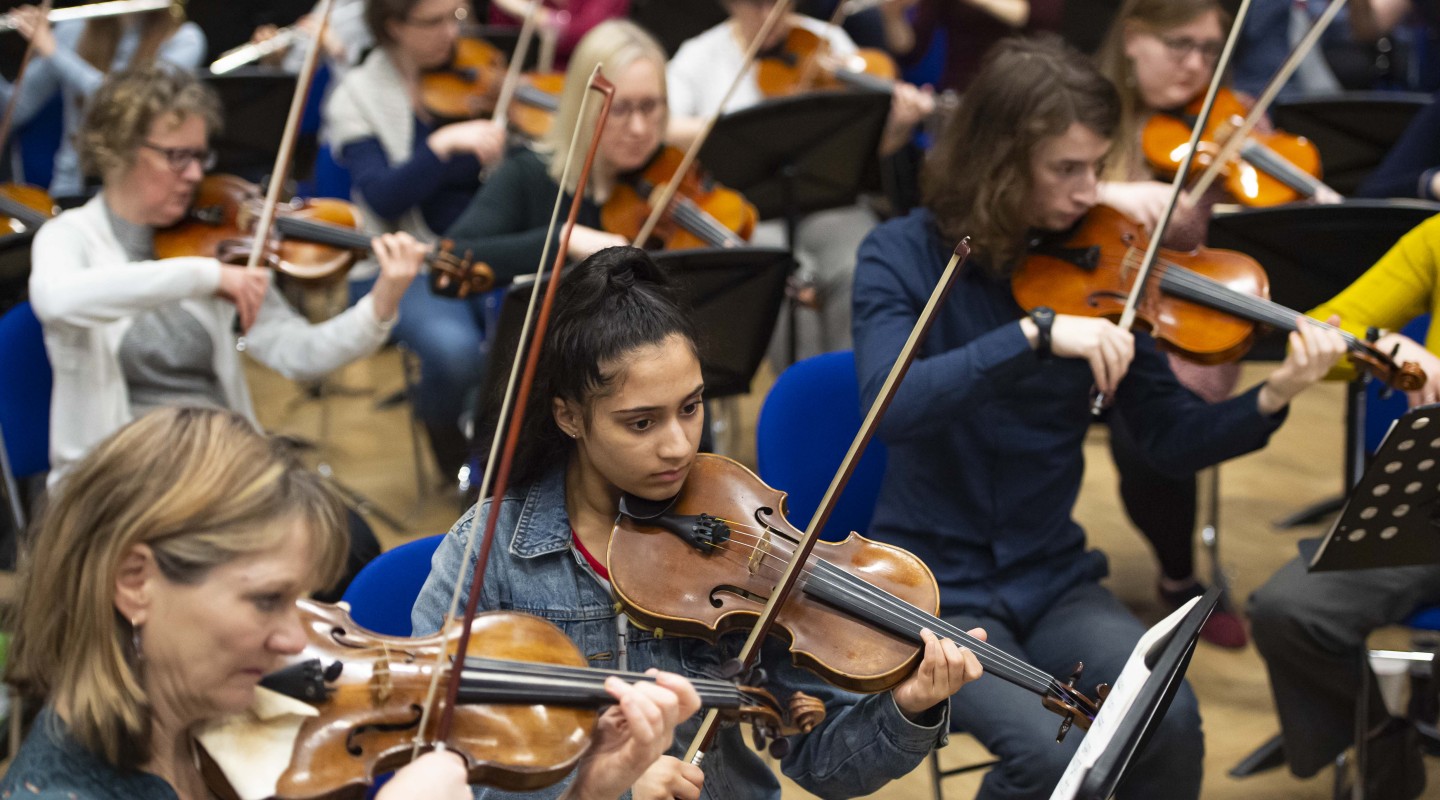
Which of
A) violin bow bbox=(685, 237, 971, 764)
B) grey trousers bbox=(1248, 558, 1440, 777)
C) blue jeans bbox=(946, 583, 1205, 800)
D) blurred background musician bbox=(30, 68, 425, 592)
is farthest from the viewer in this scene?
blurred background musician bbox=(30, 68, 425, 592)

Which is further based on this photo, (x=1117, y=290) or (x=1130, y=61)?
(x=1130, y=61)

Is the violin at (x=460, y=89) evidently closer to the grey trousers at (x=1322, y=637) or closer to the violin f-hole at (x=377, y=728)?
the grey trousers at (x=1322, y=637)

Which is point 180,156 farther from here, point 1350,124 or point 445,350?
point 1350,124

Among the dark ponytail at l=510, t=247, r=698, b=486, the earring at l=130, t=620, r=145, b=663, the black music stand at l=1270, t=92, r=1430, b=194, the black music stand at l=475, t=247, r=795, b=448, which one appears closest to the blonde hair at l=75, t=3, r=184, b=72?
the black music stand at l=475, t=247, r=795, b=448

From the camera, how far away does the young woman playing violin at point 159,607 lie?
1061 mm

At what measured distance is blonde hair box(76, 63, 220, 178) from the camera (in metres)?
2.38

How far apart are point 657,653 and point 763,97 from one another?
2.58 meters

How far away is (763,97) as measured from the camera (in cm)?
380

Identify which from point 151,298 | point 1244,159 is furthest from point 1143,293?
point 151,298

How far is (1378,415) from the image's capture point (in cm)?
241

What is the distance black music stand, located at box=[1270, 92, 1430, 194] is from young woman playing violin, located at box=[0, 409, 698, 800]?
2820 mm

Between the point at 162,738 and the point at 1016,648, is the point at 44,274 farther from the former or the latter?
the point at 1016,648

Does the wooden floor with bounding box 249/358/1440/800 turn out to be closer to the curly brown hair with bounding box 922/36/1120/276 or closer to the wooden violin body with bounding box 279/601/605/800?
the curly brown hair with bounding box 922/36/1120/276

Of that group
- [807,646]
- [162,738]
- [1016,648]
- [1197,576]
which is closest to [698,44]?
[1197,576]
